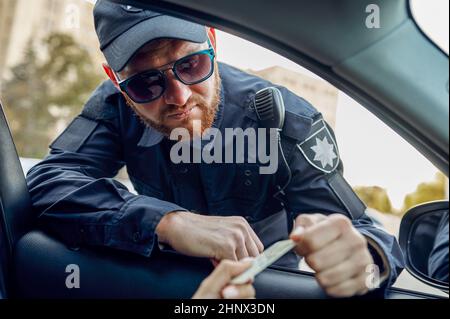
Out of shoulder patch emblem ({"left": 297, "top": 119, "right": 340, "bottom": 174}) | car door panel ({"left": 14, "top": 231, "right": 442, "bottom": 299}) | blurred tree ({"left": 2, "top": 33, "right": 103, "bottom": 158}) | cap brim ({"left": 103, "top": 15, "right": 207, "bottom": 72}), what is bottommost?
car door panel ({"left": 14, "top": 231, "right": 442, "bottom": 299})

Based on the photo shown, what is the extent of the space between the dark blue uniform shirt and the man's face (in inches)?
2.4

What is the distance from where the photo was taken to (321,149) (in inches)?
58.2

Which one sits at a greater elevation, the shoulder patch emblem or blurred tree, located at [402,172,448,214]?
the shoulder patch emblem

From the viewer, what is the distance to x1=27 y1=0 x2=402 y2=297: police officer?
3.93ft

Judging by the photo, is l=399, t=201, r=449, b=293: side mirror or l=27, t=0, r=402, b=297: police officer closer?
l=399, t=201, r=449, b=293: side mirror

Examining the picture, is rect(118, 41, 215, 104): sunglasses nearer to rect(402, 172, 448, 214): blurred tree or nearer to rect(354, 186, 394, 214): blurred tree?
rect(354, 186, 394, 214): blurred tree

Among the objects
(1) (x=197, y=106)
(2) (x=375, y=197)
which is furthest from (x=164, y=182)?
(2) (x=375, y=197)

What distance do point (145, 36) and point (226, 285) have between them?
0.82 metres

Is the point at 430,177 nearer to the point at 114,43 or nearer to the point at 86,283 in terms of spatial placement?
the point at 86,283

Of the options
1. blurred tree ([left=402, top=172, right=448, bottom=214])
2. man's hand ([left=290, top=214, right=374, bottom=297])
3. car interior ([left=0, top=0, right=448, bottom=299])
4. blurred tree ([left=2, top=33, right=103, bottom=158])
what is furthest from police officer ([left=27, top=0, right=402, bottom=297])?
blurred tree ([left=2, top=33, right=103, bottom=158])

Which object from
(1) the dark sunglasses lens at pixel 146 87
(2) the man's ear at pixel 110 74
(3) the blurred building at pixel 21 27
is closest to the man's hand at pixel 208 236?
(1) the dark sunglasses lens at pixel 146 87

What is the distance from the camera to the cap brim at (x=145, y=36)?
4.60 ft

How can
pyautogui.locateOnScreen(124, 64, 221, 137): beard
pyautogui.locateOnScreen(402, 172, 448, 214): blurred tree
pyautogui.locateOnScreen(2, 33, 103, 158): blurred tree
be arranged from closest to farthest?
pyautogui.locateOnScreen(402, 172, 448, 214): blurred tree → pyautogui.locateOnScreen(124, 64, 221, 137): beard → pyautogui.locateOnScreen(2, 33, 103, 158): blurred tree
